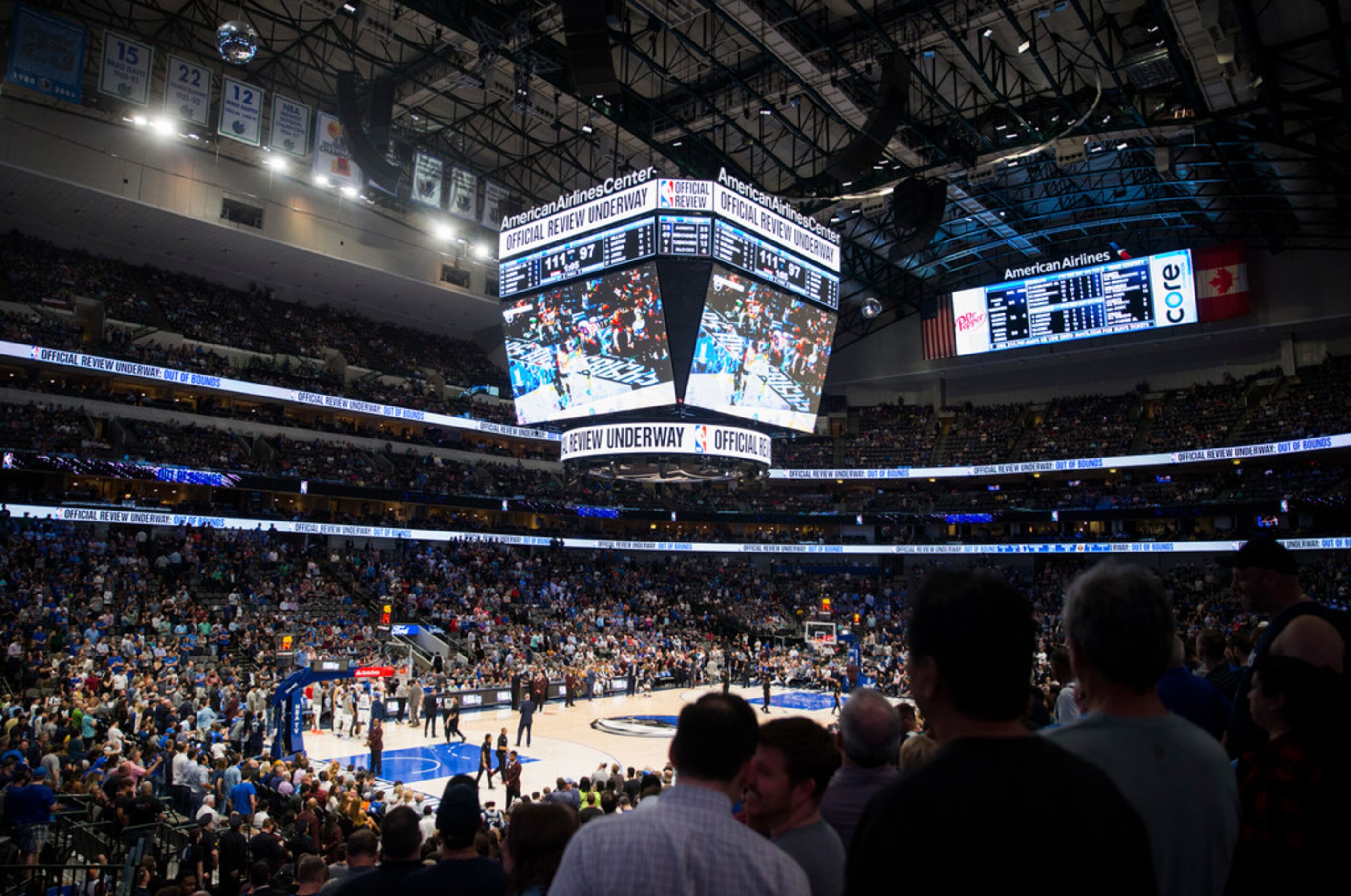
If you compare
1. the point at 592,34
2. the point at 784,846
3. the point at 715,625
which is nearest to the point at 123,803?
Result: the point at 784,846

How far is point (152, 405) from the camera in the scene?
36.8m

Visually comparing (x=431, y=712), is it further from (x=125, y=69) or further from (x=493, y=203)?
(x=493, y=203)

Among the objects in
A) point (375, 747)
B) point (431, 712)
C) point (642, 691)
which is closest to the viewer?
point (375, 747)

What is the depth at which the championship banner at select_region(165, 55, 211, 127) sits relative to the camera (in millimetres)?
28656

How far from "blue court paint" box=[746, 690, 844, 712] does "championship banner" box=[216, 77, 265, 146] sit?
2546 cm

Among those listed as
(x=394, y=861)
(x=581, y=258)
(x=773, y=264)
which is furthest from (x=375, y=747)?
(x=394, y=861)

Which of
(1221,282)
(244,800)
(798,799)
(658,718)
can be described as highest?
(1221,282)

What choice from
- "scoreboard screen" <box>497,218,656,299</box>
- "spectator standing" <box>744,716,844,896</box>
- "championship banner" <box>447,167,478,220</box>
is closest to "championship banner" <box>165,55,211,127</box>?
"championship banner" <box>447,167,478,220</box>

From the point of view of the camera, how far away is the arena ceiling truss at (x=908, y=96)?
79.9 feet

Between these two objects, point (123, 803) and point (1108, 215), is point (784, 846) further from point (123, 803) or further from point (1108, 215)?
point (1108, 215)

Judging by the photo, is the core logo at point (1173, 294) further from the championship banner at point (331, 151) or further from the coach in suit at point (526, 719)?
the championship banner at point (331, 151)

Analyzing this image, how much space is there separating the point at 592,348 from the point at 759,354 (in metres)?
4.56

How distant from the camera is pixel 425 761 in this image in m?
20.4

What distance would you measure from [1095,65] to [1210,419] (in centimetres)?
2357
